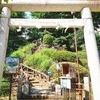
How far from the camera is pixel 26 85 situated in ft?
38.7

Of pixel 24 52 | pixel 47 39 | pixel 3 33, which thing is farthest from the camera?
pixel 47 39

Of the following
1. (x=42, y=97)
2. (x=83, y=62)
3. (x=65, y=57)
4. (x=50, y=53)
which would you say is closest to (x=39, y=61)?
(x=50, y=53)

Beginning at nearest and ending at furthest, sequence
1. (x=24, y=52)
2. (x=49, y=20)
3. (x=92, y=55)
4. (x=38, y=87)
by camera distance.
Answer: (x=92, y=55) → (x=49, y=20) → (x=38, y=87) → (x=24, y=52)

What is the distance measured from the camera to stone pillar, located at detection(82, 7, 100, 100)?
5289 mm

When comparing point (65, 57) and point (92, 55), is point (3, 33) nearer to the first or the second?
point (92, 55)

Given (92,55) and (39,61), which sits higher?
(39,61)

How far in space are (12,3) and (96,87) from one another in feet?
10.3

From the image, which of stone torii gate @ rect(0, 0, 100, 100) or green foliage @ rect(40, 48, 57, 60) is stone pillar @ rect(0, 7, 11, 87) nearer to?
stone torii gate @ rect(0, 0, 100, 100)

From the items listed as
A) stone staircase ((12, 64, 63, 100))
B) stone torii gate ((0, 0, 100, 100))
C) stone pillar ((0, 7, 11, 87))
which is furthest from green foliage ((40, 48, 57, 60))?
stone pillar ((0, 7, 11, 87))

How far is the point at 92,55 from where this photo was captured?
548 centimetres

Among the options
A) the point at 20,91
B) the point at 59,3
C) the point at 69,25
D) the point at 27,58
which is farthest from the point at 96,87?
the point at 27,58

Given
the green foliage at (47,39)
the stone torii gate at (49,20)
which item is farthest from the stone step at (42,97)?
the green foliage at (47,39)

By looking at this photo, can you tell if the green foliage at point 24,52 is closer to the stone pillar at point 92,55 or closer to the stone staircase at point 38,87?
the stone staircase at point 38,87

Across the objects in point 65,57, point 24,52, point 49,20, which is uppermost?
point 24,52
